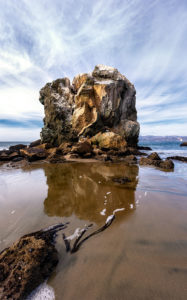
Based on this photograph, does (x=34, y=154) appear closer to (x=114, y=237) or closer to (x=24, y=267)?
(x=114, y=237)

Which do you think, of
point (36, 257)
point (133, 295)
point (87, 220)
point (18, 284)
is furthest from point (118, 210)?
point (18, 284)

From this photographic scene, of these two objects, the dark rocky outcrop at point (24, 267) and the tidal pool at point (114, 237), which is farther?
the tidal pool at point (114, 237)

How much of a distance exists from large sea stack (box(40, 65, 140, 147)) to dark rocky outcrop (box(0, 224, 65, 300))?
13276mm

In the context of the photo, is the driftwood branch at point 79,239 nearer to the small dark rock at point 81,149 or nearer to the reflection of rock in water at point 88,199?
the reflection of rock in water at point 88,199

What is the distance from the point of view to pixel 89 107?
16.6m

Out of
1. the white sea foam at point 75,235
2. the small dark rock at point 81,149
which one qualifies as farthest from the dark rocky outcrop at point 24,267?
the small dark rock at point 81,149

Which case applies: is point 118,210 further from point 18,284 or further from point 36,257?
point 18,284

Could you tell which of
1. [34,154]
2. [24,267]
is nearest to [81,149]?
[34,154]

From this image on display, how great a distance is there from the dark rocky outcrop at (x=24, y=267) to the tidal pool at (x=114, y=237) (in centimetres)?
13

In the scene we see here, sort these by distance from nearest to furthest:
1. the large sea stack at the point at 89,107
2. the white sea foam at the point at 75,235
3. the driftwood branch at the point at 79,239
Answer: the driftwood branch at the point at 79,239, the white sea foam at the point at 75,235, the large sea stack at the point at 89,107

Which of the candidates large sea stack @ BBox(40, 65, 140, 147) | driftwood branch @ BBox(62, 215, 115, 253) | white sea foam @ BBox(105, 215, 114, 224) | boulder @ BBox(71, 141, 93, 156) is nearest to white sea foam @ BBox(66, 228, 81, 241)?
driftwood branch @ BBox(62, 215, 115, 253)

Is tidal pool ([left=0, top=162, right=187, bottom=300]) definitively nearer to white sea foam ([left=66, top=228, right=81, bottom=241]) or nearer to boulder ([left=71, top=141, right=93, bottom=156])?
white sea foam ([left=66, top=228, right=81, bottom=241])

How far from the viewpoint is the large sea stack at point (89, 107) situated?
16.2m

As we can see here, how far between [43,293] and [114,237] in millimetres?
1005
